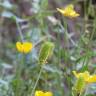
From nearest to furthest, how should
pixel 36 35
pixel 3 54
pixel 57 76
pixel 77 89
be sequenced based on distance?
pixel 77 89
pixel 57 76
pixel 36 35
pixel 3 54

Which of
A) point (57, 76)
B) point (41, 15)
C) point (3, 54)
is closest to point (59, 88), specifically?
point (57, 76)

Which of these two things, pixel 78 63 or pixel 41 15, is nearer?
pixel 78 63

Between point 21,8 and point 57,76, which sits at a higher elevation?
point 21,8

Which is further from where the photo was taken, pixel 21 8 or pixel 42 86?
pixel 21 8

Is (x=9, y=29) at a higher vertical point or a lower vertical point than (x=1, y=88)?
higher

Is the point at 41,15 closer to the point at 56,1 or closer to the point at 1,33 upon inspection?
the point at 1,33

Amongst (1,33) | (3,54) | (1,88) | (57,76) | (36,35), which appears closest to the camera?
(1,88)

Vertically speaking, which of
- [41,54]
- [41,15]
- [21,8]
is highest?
[21,8]

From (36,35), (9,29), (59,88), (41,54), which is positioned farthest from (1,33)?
(41,54)

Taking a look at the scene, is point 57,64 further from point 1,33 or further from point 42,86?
point 1,33
